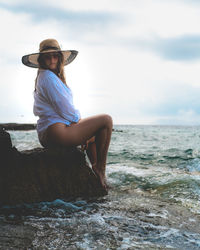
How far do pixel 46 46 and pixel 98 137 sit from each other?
1.61 m

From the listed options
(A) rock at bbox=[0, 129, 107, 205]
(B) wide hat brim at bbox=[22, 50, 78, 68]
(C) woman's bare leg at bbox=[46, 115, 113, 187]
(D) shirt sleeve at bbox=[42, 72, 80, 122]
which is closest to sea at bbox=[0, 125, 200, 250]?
(A) rock at bbox=[0, 129, 107, 205]

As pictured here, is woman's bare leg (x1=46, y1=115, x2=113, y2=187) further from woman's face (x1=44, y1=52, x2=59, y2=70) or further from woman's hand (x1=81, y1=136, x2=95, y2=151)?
woman's face (x1=44, y1=52, x2=59, y2=70)

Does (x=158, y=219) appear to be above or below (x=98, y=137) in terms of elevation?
below

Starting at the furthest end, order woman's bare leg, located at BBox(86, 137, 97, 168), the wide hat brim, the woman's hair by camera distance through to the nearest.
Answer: woman's bare leg, located at BBox(86, 137, 97, 168), the wide hat brim, the woman's hair

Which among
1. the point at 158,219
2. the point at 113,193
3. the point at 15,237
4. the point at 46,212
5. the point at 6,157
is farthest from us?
the point at 113,193

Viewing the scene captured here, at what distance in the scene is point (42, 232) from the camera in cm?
271

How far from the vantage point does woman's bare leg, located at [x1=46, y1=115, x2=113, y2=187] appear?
3.96 metres

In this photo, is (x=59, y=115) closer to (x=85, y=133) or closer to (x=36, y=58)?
(x=85, y=133)

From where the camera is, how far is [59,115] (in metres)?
4.02

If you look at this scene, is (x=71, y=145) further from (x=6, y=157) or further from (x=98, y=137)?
(x=6, y=157)

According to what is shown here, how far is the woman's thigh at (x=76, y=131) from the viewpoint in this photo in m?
3.96

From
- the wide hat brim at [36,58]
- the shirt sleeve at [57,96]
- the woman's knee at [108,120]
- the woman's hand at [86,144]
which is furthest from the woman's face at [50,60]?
the woman's hand at [86,144]

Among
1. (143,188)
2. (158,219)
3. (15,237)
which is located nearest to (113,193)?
(143,188)

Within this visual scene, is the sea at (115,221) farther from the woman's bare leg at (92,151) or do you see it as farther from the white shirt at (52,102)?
the white shirt at (52,102)
